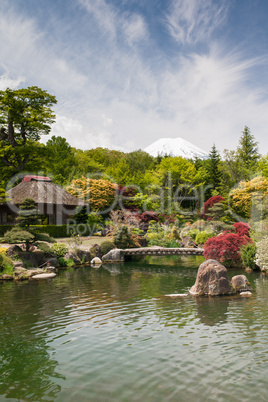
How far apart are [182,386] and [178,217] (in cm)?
2919

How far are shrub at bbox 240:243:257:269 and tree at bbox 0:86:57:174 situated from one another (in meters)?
24.3

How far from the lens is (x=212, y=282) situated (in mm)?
11375

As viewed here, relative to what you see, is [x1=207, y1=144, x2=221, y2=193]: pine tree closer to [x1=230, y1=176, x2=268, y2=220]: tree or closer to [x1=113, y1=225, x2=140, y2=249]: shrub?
[x1=230, y1=176, x2=268, y2=220]: tree

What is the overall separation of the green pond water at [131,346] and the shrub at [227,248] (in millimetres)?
4780

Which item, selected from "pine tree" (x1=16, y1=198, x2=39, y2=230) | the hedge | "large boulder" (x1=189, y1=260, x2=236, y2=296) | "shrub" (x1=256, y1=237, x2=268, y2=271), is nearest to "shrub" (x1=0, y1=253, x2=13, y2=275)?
"pine tree" (x1=16, y1=198, x2=39, y2=230)

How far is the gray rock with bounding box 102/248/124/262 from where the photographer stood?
22.2m

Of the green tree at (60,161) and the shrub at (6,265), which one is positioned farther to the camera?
the green tree at (60,161)

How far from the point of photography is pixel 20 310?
392 inches

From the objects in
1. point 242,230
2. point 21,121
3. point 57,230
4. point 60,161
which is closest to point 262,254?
point 242,230

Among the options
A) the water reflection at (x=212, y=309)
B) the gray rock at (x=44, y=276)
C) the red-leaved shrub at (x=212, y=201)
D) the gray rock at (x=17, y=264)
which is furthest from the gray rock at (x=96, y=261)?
the red-leaved shrub at (x=212, y=201)

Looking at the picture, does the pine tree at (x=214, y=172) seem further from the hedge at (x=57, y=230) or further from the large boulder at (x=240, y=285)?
the large boulder at (x=240, y=285)

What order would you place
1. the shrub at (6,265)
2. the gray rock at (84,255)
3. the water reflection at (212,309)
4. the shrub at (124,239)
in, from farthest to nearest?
the shrub at (124,239), the gray rock at (84,255), the shrub at (6,265), the water reflection at (212,309)

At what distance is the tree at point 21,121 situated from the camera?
3216 cm

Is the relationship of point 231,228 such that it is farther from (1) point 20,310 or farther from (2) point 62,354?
(2) point 62,354
